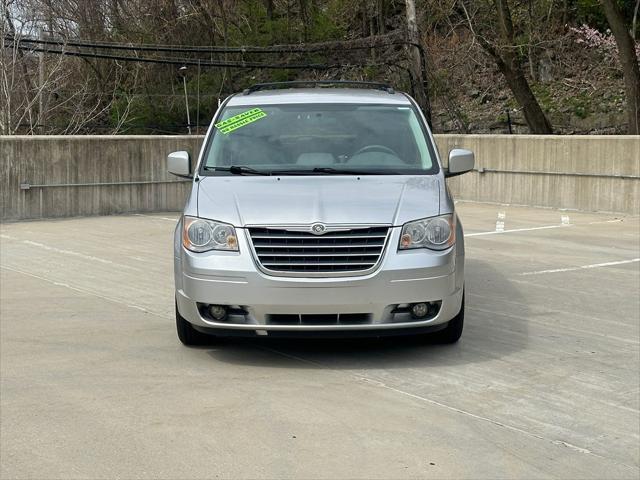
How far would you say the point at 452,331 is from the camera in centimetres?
727

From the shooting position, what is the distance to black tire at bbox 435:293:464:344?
7.22m

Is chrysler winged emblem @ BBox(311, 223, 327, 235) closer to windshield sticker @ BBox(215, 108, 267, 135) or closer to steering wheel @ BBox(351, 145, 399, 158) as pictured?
steering wheel @ BBox(351, 145, 399, 158)

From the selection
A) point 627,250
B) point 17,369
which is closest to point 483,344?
point 17,369

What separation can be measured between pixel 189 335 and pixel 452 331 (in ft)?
6.06

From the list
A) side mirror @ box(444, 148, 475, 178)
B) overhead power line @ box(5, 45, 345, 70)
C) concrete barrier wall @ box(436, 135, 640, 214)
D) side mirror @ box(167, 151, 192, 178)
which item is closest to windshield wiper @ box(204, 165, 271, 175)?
side mirror @ box(167, 151, 192, 178)

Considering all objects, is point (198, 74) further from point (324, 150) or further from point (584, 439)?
point (584, 439)

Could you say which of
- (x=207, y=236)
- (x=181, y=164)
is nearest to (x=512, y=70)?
(x=181, y=164)

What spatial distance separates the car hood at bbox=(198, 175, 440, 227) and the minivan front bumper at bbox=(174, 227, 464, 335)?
6.8 inches

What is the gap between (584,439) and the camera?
213 inches

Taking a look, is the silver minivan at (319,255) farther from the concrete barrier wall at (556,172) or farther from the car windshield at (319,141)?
the concrete barrier wall at (556,172)

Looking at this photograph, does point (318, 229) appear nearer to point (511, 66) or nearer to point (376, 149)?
point (376, 149)

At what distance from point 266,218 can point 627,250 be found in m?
7.59

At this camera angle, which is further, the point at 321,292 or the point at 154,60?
the point at 154,60

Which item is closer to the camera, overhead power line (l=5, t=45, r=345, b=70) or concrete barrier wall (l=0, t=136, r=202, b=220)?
concrete barrier wall (l=0, t=136, r=202, b=220)
